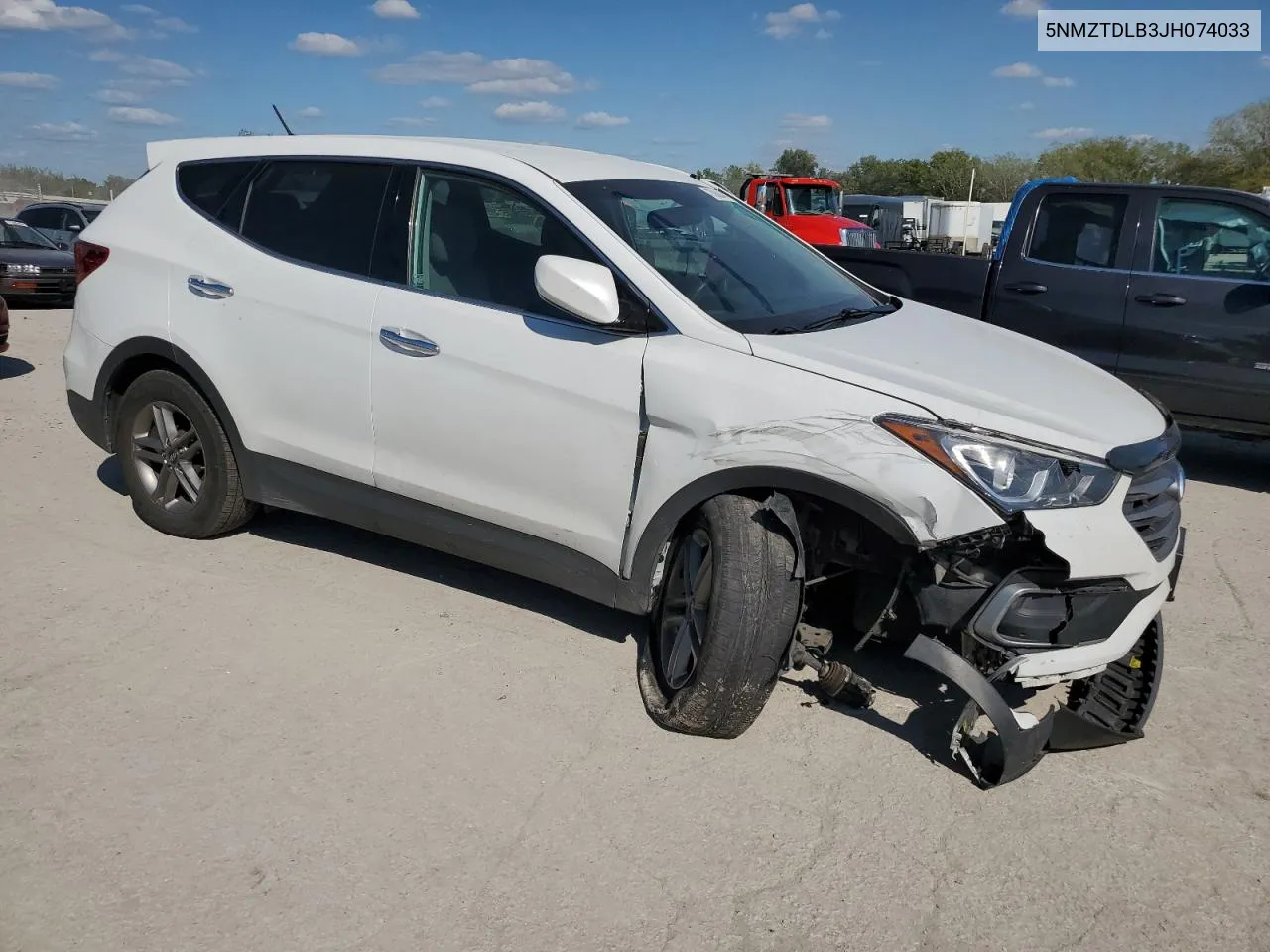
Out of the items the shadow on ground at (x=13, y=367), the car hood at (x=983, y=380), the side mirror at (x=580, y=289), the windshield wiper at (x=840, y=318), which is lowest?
the shadow on ground at (x=13, y=367)

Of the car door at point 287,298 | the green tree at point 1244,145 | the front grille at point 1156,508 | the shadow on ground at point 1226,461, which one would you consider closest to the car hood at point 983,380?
the front grille at point 1156,508

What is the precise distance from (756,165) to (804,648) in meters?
68.1

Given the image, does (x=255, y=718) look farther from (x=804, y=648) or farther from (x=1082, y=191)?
(x=1082, y=191)

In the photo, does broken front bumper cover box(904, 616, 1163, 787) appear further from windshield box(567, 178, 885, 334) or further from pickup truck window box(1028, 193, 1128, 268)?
pickup truck window box(1028, 193, 1128, 268)

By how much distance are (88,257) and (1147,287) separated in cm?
621

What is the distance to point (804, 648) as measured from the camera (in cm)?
366

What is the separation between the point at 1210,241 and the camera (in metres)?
7.07

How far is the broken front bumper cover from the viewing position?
3.21m

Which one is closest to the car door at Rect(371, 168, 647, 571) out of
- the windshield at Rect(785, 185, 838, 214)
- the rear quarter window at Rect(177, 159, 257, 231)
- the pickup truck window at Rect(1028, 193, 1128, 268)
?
the rear quarter window at Rect(177, 159, 257, 231)

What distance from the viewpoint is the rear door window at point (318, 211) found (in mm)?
4371

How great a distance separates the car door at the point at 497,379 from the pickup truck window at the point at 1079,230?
15.5 feet

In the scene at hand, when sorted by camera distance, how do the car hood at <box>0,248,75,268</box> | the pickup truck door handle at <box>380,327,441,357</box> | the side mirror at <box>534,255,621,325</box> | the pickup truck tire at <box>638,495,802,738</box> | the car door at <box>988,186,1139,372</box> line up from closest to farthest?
the pickup truck tire at <box>638,495,802,738</box> < the side mirror at <box>534,255,621,325</box> < the pickup truck door handle at <box>380,327,441,357</box> < the car door at <box>988,186,1139,372</box> < the car hood at <box>0,248,75,268</box>

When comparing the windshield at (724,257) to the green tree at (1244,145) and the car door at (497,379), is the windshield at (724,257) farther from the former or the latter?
the green tree at (1244,145)

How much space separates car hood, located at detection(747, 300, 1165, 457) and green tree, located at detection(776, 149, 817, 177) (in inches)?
3160
